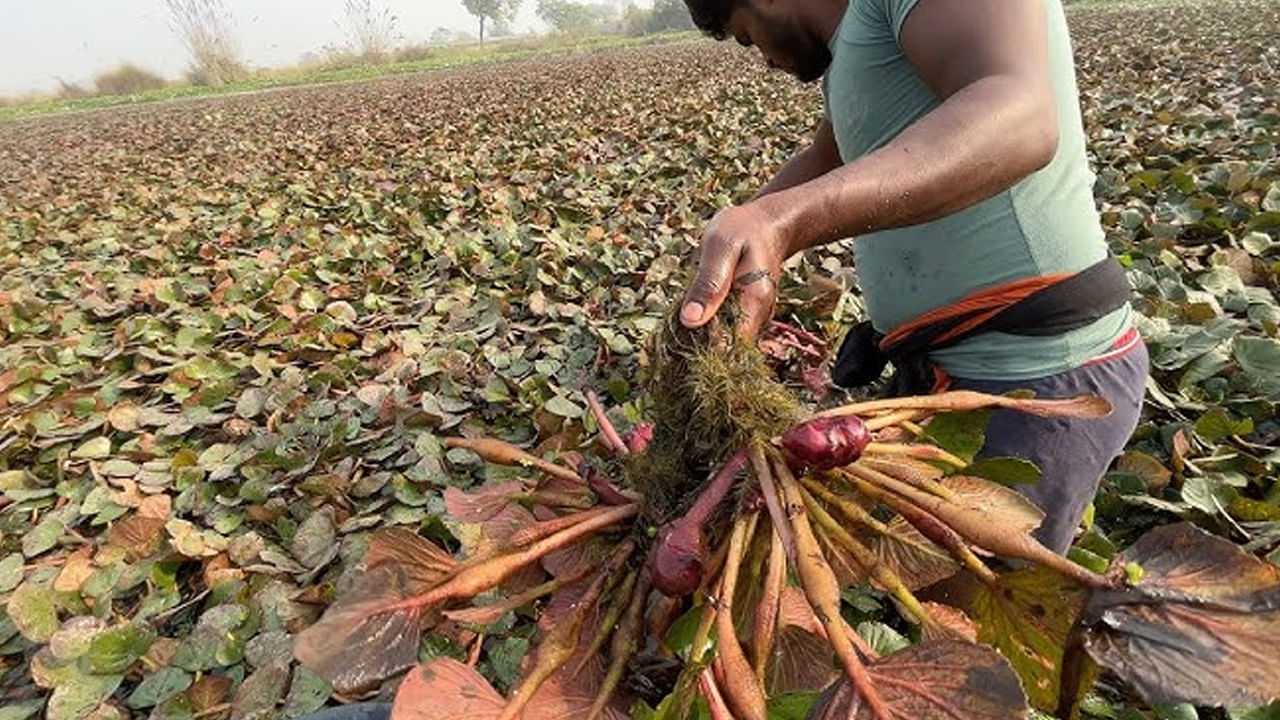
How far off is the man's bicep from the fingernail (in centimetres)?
48

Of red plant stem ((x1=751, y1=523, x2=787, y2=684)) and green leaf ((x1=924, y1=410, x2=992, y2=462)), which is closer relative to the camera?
red plant stem ((x1=751, y1=523, x2=787, y2=684))

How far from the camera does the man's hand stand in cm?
85

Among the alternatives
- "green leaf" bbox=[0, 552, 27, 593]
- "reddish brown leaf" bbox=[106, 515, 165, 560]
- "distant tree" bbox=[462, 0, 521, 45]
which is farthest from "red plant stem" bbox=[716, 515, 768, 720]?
"distant tree" bbox=[462, 0, 521, 45]

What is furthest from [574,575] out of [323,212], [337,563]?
[323,212]

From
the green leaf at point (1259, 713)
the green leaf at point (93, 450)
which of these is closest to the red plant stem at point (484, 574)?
the green leaf at point (1259, 713)

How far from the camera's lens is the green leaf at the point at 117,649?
1.59 m

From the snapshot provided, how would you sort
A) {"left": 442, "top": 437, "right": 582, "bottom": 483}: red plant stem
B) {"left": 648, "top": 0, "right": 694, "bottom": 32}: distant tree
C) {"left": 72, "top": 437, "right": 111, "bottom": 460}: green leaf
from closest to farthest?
{"left": 442, "top": 437, "right": 582, "bottom": 483}: red plant stem → {"left": 72, "top": 437, "right": 111, "bottom": 460}: green leaf → {"left": 648, "top": 0, "right": 694, "bottom": 32}: distant tree

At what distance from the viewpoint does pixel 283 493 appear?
222 centimetres

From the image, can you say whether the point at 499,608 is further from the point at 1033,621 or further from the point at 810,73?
the point at 810,73

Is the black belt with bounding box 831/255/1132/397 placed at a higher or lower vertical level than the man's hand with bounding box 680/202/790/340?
lower

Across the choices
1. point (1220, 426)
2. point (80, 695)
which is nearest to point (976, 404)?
point (1220, 426)

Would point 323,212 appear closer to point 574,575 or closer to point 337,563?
point 337,563

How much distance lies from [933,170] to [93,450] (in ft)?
8.13

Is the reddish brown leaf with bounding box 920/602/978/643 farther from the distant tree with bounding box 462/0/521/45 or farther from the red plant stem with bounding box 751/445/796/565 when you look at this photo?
the distant tree with bounding box 462/0/521/45
